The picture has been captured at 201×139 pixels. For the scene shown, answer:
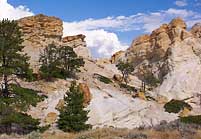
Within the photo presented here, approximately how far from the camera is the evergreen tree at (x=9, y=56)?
2956 cm

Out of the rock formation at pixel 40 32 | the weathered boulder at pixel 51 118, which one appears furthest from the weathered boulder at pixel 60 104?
the rock formation at pixel 40 32

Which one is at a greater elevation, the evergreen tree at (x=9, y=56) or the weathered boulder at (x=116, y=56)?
the weathered boulder at (x=116, y=56)

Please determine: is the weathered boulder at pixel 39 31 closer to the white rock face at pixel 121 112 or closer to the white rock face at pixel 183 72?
the white rock face at pixel 183 72

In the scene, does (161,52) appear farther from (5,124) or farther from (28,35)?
(5,124)

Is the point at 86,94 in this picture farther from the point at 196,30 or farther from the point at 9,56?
the point at 196,30

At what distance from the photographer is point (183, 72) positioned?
8969 centimetres

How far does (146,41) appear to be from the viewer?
10662cm

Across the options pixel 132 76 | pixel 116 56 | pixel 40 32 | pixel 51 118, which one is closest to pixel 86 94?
Result: pixel 51 118

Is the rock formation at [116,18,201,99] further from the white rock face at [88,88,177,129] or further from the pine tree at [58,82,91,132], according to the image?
the pine tree at [58,82,91,132]

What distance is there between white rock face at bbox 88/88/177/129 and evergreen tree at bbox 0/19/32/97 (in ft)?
52.6

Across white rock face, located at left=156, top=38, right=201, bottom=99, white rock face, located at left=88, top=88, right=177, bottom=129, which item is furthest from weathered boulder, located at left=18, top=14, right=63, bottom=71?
white rock face, located at left=88, top=88, right=177, bottom=129

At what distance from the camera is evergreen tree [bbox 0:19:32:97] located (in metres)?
29.6

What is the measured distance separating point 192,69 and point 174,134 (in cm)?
7708

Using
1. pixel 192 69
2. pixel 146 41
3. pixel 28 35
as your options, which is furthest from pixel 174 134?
pixel 146 41
